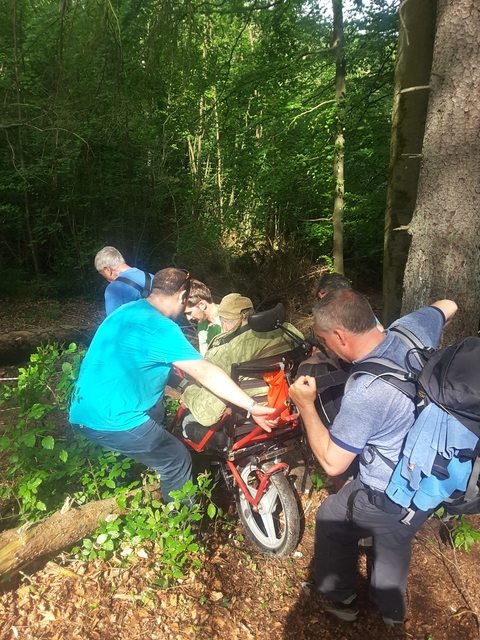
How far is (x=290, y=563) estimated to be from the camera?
2764 millimetres

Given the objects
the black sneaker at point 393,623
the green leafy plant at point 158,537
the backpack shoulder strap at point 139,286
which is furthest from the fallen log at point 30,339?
the black sneaker at point 393,623

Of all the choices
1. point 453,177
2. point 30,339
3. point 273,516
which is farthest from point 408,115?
point 30,339

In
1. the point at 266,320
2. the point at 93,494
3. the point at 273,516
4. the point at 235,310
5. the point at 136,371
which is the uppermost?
the point at 266,320

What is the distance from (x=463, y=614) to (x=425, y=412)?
1680 mm

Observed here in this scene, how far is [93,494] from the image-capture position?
9.61 ft

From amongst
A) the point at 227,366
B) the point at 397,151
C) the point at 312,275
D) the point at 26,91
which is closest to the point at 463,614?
the point at 227,366

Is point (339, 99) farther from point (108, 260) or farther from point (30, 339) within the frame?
point (30, 339)

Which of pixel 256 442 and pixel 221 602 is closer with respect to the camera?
pixel 221 602

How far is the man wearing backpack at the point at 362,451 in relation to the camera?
70.1 inches

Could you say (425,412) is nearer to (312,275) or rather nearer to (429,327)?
(429,327)

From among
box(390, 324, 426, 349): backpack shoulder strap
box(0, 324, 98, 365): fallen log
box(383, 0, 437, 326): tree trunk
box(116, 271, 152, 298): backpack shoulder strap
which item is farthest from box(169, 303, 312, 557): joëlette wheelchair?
box(0, 324, 98, 365): fallen log

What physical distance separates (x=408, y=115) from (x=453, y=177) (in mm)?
1748

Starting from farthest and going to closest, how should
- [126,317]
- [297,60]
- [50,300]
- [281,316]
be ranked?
[50,300] → [297,60] → [281,316] → [126,317]

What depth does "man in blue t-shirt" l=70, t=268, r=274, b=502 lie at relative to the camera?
2441mm
